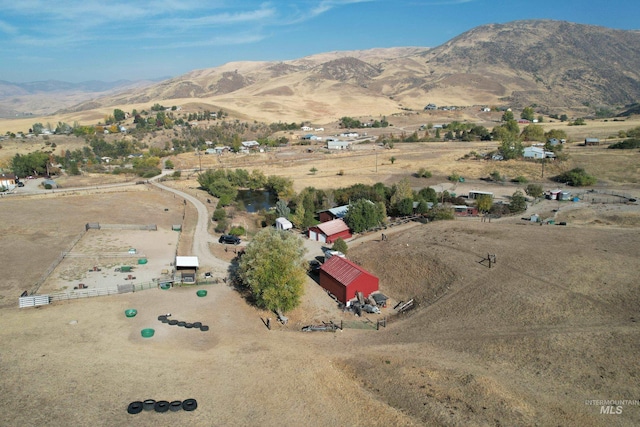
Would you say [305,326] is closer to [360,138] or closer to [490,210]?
[490,210]

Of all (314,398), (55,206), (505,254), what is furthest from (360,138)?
(314,398)

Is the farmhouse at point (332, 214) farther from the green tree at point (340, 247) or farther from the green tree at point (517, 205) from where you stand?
the green tree at point (517, 205)

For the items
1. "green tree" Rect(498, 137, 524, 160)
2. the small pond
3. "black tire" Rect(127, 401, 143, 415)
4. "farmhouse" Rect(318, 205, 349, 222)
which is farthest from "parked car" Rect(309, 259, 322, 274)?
"green tree" Rect(498, 137, 524, 160)

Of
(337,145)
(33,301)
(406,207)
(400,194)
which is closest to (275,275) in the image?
(33,301)

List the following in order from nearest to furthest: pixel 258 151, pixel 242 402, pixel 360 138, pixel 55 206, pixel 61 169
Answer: pixel 242 402 → pixel 55 206 → pixel 61 169 → pixel 258 151 → pixel 360 138

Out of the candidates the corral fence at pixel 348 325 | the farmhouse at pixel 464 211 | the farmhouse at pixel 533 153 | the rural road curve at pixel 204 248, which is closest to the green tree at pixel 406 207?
the farmhouse at pixel 464 211

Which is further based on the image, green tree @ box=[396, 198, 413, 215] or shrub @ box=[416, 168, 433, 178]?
shrub @ box=[416, 168, 433, 178]

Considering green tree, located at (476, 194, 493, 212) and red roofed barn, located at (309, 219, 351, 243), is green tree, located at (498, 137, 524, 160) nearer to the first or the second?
green tree, located at (476, 194, 493, 212)
